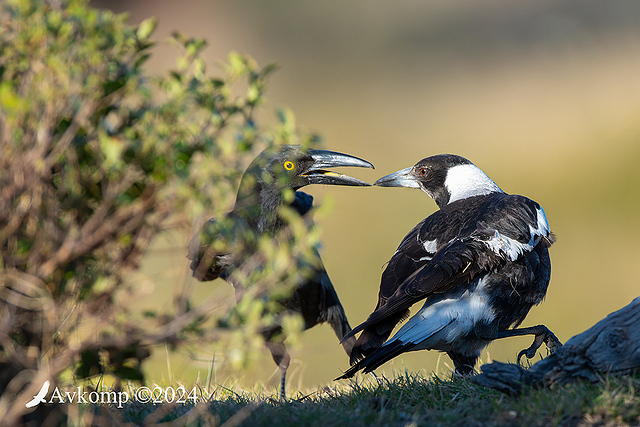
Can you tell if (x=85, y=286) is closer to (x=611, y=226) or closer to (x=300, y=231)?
(x=300, y=231)

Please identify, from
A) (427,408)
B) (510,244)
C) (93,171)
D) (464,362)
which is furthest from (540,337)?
(93,171)

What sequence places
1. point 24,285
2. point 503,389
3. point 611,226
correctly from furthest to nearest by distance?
point 611,226, point 503,389, point 24,285

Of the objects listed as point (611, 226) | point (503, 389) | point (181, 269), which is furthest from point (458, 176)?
point (611, 226)

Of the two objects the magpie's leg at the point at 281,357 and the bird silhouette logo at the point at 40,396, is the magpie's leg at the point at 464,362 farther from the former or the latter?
the bird silhouette logo at the point at 40,396

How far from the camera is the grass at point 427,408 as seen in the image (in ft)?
9.12

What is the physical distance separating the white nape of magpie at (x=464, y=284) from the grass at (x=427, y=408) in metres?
0.41

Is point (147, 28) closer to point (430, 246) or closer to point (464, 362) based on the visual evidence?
point (430, 246)

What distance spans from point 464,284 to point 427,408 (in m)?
1.09

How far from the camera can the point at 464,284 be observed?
4.03 metres

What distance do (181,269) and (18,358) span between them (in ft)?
2.10

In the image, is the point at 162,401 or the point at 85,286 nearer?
the point at 85,286

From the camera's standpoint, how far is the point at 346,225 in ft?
37.2

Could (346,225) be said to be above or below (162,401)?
above

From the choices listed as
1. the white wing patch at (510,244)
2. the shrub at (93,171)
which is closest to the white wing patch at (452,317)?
the white wing patch at (510,244)
